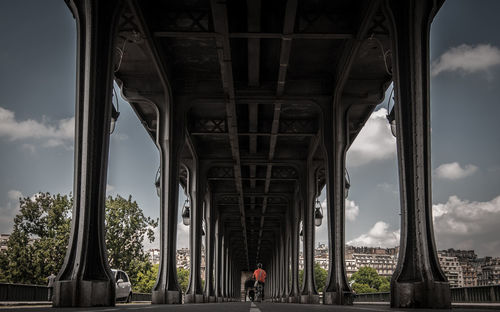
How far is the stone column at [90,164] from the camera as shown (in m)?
8.62

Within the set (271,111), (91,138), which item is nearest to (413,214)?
(91,138)

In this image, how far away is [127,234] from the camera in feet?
175

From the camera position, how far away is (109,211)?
53031mm

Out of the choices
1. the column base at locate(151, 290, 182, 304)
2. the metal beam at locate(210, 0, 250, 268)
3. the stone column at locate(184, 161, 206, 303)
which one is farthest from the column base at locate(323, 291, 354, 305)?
the stone column at locate(184, 161, 206, 303)

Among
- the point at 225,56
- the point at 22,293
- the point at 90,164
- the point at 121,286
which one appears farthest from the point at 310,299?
the point at 90,164

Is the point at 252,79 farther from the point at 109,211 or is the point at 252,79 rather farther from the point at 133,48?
the point at 109,211

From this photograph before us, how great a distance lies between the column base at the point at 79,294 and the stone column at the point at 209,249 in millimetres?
20125

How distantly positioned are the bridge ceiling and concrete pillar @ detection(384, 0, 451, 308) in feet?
9.54

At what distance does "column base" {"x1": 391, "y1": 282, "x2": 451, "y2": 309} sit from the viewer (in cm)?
870

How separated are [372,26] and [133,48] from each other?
777cm

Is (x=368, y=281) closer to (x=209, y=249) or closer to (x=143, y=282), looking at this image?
(x=143, y=282)

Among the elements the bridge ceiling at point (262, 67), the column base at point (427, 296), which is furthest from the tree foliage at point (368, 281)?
the column base at point (427, 296)

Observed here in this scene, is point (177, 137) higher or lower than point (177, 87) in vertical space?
lower

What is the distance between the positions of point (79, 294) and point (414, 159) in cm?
629
